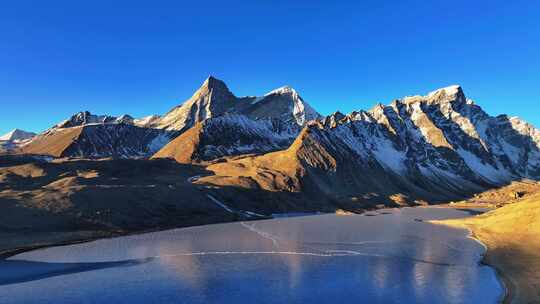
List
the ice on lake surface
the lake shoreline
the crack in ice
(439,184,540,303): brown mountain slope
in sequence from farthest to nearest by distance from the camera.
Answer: the crack in ice < (439,184,540,303): brown mountain slope < the ice on lake surface < the lake shoreline

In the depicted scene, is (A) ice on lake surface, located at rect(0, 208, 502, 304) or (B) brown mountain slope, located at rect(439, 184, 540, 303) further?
(B) brown mountain slope, located at rect(439, 184, 540, 303)

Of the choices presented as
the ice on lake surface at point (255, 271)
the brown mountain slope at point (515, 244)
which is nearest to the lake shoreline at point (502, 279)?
the brown mountain slope at point (515, 244)

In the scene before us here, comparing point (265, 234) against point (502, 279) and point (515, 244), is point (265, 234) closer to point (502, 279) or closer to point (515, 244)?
point (515, 244)

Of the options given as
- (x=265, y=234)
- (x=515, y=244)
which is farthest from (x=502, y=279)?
(x=265, y=234)

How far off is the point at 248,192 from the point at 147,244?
77859mm

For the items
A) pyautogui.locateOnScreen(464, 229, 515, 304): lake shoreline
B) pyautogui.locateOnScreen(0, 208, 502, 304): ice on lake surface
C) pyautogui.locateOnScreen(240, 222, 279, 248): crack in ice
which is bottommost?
pyautogui.locateOnScreen(464, 229, 515, 304): lake shoreline

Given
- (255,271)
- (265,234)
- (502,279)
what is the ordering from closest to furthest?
1. (502,279)
2. (255,271)
3. (265,234)

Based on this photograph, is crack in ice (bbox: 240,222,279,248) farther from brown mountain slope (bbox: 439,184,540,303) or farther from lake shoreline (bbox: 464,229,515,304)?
brown mountain slope (bbox: 439,184,540,303)

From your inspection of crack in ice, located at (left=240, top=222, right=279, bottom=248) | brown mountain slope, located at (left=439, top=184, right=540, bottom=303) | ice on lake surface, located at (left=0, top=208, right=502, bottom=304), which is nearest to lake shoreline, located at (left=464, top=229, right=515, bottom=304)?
brown mountain slope, located at (left=439, top=184, right=540, bottom=303)

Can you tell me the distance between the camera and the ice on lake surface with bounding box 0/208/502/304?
4850 centimetres

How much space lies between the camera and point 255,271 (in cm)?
6072

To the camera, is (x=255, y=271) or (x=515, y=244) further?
(x=515, y=244)

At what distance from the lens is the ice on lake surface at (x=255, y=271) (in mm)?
48500

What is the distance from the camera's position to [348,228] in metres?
116
